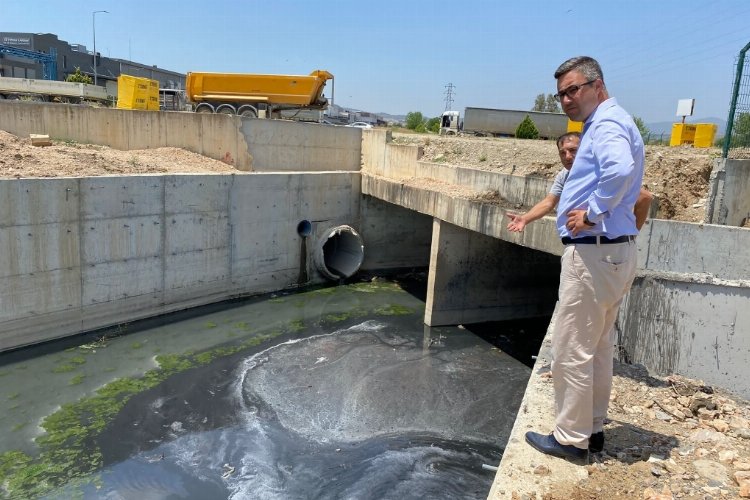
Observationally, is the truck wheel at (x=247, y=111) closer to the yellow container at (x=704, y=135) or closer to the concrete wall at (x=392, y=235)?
the concrete wall at (x=392, y=235)

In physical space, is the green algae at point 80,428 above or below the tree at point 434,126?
below

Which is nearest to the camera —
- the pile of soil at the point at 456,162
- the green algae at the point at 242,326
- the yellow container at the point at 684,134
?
the pile of soil at the point at 456,162

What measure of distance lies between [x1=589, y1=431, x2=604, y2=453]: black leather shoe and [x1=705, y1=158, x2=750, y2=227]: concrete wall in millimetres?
4896

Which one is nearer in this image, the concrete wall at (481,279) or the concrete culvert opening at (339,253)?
the concrete wall at (481,279)

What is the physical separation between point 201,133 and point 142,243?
4.22m

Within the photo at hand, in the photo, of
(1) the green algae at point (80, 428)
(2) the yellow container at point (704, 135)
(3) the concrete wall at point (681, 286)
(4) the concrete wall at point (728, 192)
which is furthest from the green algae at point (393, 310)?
(2) the yellow container at point (704, 135)

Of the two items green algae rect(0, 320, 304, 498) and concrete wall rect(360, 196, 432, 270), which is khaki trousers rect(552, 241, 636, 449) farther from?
concrete wall rect(360, 196, 432, 270)

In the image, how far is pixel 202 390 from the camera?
8195mm

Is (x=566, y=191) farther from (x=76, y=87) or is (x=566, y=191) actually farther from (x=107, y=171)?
(x=76, y=87)

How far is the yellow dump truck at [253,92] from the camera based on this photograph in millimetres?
17422

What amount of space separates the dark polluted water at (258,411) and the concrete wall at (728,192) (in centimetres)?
394

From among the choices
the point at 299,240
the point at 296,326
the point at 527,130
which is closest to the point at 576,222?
the point at 296,326

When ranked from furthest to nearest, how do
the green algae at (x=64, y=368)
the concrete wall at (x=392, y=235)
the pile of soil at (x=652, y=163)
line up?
the concrete wall at (x=392, y=235), the green algae at (x=64, y=368), the pile of soil at (x=652, y=163)

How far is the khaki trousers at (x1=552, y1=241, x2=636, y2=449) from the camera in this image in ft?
8.82
